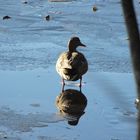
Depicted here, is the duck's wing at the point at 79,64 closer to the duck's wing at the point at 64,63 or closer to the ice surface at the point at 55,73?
the duck's wing at the point at 64,63

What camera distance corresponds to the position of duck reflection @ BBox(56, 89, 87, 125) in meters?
6.44

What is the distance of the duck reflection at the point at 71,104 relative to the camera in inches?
253

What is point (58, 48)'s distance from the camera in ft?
32.7

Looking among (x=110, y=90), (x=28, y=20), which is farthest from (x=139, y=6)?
(x=110, y=90)

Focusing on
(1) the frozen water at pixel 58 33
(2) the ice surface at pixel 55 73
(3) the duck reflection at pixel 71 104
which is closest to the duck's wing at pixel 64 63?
(2) the ice surface at pixel 55 73

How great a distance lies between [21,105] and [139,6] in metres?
7.46

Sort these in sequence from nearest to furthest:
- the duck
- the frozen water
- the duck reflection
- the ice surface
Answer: the ice surface < the duck reflection < the duck < the frozen water

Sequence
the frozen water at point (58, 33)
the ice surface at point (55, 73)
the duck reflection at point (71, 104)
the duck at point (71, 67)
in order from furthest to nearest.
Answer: the frozen water at point (58, 33), the duck at point (71, 67), the duck reflection at point (71, 104), the ice surface at point (55, 73)

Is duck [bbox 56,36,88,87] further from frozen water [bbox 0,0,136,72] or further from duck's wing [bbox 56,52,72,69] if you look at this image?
frozen water [bbox 0,0,136,72]

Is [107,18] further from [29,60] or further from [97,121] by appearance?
[97,121]

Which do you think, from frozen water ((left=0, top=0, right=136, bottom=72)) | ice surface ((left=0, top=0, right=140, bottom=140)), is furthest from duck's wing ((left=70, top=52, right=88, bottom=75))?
frozen water ((left=0, top=0, right=136, bottom=72))

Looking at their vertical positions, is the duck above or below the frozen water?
above

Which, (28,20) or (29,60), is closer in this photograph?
(29,60)

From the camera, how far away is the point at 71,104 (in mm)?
7035
